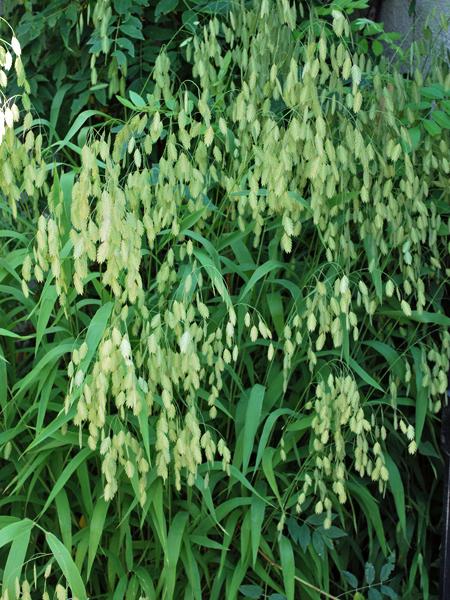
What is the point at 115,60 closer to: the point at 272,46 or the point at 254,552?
the point at 272,46

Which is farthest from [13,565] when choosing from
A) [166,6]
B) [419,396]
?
[166,6]

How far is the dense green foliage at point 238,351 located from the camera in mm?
2004

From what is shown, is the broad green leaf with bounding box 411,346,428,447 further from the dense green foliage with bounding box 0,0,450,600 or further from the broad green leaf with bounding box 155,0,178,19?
the broad green leaf with bounding box 155,0,178,19

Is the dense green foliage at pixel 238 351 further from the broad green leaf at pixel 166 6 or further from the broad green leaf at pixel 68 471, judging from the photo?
the broad green leaf at pixel 166 6

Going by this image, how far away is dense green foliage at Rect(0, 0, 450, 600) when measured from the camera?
200cm

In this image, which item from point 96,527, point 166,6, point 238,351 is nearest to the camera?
point 96,527

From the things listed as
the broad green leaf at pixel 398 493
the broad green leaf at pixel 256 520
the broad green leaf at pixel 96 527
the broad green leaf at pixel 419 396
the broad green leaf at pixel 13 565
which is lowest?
the broad green leaf at pixel 398 493

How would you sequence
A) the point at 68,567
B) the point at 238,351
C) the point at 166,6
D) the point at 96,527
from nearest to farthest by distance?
the point at 68,567 → the point at 96,527 → the point at 238,351 → the point at 166,6

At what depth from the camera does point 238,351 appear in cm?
230

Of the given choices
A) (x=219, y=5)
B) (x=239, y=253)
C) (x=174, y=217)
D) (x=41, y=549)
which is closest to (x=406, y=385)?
(x=239, y=253)

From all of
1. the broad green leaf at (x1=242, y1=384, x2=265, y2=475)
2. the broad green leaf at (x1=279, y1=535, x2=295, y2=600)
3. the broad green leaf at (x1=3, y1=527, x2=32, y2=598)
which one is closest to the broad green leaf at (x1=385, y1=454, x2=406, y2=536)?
the broad green leaf at (x1=279, y1=535, x2=295, y2=600)

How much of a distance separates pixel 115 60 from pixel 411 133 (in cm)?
99

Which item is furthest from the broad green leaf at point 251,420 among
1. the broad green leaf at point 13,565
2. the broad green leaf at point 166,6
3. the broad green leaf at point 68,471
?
the broad green leaf at point 166,6

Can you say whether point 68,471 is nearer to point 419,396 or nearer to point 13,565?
point 13,565
